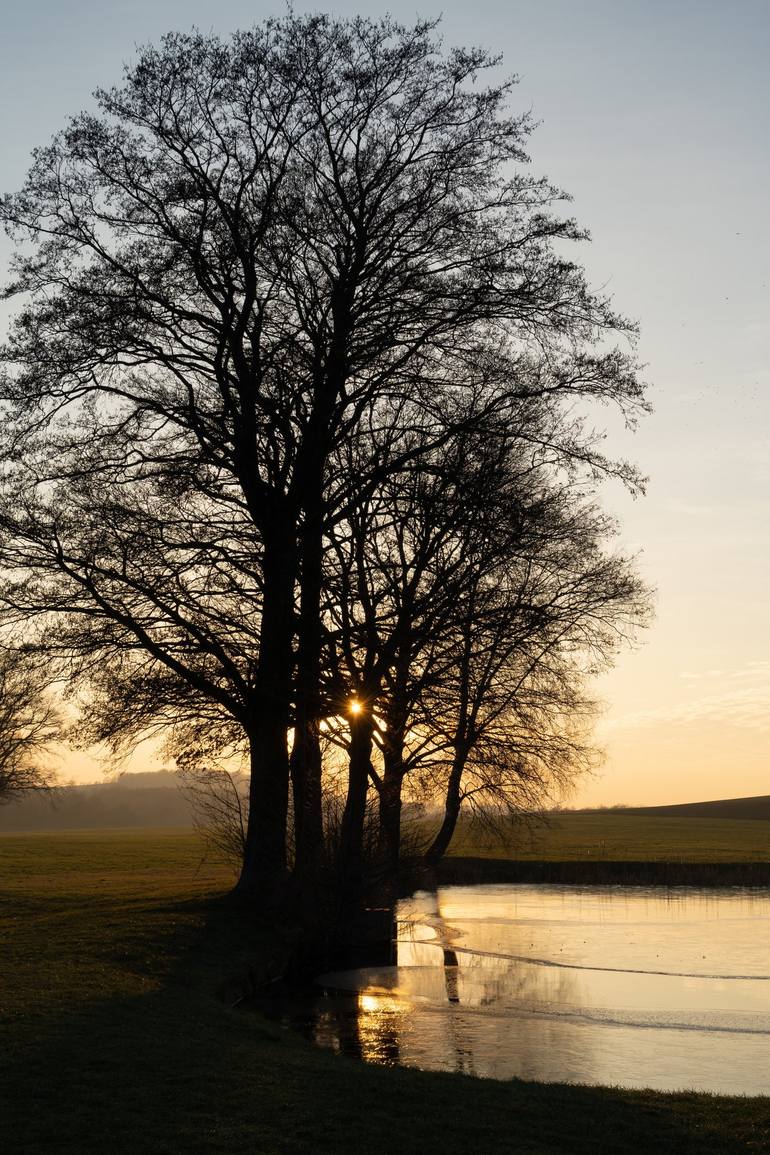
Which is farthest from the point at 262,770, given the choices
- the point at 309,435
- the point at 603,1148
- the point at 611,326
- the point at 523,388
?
the point at 603,1148

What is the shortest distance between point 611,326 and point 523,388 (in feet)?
6.57

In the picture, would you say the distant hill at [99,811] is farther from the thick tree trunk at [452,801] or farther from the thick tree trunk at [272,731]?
the thick tree trunk at [272,731]

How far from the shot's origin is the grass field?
44781 mm

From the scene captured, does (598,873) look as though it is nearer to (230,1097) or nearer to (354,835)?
(354,835)

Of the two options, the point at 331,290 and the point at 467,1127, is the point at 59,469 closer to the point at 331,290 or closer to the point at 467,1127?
the point at 331,290

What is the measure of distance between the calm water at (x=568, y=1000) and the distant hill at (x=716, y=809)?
76538 millimetres

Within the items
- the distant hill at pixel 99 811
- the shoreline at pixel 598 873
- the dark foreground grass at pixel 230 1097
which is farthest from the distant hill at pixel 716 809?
the dark foreground grass at pixel 230 1097

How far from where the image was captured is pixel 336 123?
22031mm

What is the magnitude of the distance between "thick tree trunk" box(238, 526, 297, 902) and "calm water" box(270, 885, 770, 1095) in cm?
308

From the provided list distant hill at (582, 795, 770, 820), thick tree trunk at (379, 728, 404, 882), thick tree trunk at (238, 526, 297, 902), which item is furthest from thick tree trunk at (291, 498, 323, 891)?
distant hill at (582, 795, 770, 820)

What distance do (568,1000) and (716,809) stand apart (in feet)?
321

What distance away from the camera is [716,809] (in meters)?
110

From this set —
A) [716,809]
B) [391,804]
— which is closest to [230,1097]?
[391,804]

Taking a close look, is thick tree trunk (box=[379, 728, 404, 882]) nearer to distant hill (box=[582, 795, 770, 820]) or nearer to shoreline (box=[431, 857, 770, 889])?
shoreline (box=[431, 857, 770, 889])
